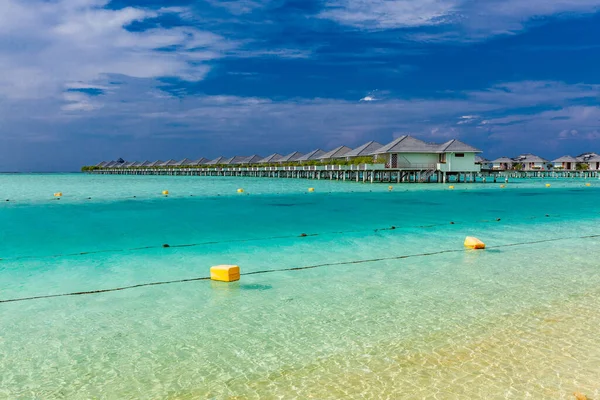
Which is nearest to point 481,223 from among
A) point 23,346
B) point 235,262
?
point 235,262

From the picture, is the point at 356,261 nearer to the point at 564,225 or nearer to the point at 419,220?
the point at 419,220

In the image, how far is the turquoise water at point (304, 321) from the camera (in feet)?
13.3

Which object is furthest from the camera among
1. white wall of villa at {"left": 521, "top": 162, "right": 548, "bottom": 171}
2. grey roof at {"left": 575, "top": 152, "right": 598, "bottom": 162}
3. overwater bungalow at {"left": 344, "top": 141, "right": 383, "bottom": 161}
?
white wall of villa at {"left": 521, "top": 162, "right": 548, "bottom": 171}

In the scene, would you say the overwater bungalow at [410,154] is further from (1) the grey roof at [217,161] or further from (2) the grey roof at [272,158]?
(1) the grey roof at [217,161]

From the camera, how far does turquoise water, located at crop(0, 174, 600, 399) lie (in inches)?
159

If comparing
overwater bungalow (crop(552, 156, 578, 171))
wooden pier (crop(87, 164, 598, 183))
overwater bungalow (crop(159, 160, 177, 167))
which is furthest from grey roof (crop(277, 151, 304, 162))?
overwater bungalow (crop(552, 156, 578, 171))

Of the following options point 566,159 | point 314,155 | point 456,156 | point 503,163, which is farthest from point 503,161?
point 456,156

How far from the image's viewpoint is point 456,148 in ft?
146

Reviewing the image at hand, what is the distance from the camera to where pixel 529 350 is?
4645 millimetres

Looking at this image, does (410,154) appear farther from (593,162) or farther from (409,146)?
(593,162)


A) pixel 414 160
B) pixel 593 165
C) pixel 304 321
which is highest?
pixel 414 160

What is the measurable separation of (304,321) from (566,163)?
9491 centimetres

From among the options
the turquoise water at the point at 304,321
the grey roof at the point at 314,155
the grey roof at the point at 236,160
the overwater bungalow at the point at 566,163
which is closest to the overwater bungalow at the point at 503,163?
the overwater bungalow at the point at 566,163

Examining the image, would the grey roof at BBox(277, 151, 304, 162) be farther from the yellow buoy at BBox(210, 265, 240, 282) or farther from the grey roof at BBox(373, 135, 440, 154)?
the yellow buoy at BBox(210, 265, 240, 282)
